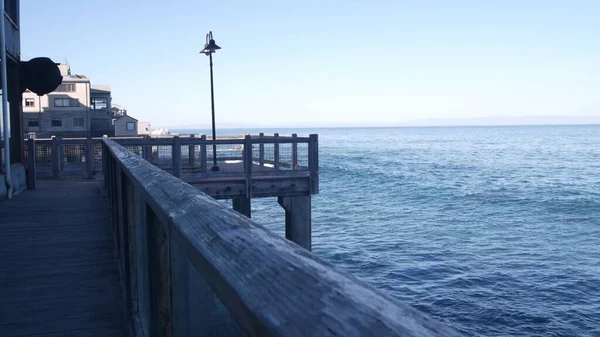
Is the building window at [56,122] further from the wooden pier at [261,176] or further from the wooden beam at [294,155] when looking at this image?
the wooden beam at [294,155]

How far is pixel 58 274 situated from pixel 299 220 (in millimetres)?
9031

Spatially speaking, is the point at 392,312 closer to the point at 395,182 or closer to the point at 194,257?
the point at 194,257

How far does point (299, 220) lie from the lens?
46.6ft

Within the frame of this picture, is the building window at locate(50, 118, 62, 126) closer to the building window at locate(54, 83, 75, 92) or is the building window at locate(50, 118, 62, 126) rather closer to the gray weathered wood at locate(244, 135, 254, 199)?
the building window at locate(54, 83, 75, 92)

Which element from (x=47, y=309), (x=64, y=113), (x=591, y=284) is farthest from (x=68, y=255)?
(x=64, y=113)

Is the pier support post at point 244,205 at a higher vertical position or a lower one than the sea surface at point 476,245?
higher

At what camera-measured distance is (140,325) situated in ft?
11.6

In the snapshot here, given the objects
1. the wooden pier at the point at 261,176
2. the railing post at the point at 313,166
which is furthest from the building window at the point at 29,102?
the railing post at the point at 313,166

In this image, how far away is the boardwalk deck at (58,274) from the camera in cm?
412

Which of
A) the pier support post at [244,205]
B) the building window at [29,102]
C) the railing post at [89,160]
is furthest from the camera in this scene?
the building window at [29,102]

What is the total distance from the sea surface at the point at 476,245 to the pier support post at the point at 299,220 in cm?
186

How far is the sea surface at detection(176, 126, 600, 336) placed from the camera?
1542cm

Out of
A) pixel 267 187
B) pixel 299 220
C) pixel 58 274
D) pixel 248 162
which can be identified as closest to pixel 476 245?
Answer: pixel 299 220

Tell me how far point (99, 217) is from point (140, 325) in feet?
17.9
